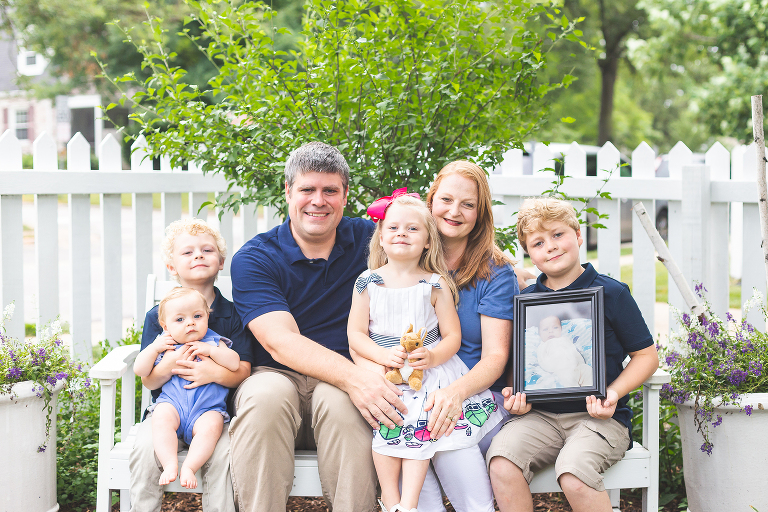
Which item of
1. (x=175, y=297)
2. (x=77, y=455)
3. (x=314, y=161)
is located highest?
(x=314, y=161)

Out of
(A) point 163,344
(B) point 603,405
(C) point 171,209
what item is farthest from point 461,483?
(C) point 171,209

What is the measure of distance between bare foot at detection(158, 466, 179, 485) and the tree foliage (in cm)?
145

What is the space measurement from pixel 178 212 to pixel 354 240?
6.03 feet

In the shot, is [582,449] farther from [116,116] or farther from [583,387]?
[116,116]

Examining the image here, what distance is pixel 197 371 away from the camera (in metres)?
2.62

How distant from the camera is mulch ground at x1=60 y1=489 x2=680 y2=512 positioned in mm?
3170

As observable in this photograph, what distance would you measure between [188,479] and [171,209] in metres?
2.41

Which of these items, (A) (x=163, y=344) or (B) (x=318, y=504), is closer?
(A) (x=163, y=344)

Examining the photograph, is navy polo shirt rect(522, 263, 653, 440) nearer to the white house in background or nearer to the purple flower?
the purple flower

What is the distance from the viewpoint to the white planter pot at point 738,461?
2.66m

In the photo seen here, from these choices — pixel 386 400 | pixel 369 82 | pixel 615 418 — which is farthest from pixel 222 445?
pixel 369 82

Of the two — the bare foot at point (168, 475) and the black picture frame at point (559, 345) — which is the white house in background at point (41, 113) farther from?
the black picture frame at point (559, 345)

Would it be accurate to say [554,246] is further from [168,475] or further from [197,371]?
[168,475]

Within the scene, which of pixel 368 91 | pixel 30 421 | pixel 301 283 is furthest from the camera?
pixel 368 91
